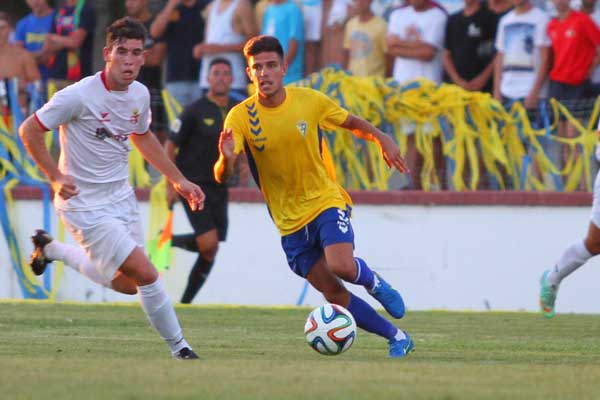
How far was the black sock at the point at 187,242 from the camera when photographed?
15250 mm

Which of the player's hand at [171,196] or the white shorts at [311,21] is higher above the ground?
the white shorts at [311,21]

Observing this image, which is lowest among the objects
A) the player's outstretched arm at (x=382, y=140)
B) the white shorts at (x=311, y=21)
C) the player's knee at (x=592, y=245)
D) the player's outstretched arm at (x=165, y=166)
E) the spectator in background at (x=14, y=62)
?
the player's knee at (x=592, y=245)

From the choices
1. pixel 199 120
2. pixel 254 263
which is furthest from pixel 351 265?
pixel 254 263

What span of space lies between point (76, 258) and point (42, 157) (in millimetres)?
1532

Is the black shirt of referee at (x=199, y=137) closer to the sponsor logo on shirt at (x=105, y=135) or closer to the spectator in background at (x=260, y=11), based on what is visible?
the spectator in background at (x=260, y=11)

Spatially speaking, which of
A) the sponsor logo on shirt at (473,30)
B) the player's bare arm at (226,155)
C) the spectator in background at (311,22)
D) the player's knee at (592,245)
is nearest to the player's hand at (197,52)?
the spectator in background at (311,22)

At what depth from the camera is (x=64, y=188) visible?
28.4ft

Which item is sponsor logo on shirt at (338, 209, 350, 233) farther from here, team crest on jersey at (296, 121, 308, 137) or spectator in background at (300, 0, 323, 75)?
spectator in background at (300, 0, 323, 75)

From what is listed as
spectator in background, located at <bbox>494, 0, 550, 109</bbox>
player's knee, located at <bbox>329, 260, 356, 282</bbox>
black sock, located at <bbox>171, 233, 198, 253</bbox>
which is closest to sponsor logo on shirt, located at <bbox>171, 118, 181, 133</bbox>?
black sock, located at <bbox>171, 233, 198, 253</bbox>

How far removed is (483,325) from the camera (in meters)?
12.9

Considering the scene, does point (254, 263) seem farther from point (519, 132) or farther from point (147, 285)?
point (147, 285)

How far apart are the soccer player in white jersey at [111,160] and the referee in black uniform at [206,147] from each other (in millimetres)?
5135

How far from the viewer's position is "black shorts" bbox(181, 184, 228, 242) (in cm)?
1491

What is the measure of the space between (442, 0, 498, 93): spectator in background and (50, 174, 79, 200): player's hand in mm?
7861
